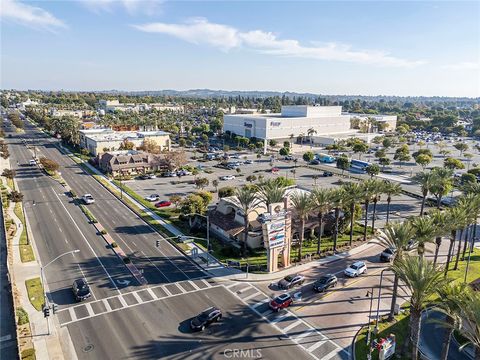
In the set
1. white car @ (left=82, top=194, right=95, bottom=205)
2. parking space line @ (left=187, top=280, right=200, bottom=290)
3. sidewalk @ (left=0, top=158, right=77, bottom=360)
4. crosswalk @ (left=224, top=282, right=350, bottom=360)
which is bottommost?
crosswalk @ (left=224, top=282, right=350, bottom=360)

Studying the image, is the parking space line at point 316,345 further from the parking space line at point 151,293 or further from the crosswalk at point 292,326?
the parking space line at point 151,293

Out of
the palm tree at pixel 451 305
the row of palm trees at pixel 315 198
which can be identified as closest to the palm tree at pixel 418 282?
the palm tree at pixel 451 305

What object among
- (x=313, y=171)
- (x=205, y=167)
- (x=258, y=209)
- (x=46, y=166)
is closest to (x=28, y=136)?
(x=46, y=166)

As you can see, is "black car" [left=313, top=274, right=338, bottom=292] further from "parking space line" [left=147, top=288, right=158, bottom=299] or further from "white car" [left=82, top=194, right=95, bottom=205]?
"white car" [left=82, top=194, right=95, bottom=205]

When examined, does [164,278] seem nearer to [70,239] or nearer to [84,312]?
[84,312]

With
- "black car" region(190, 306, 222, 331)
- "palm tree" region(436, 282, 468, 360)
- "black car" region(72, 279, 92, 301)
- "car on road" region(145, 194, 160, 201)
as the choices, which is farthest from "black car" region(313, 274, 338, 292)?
"car on road" region(145, 194, 160, 201)

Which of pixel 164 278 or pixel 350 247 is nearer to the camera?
pixel 164 278
